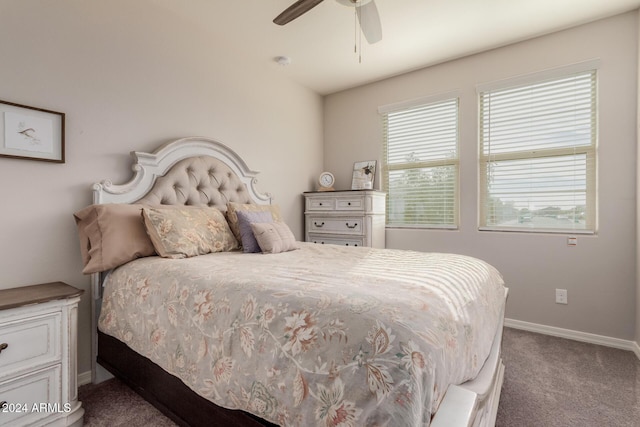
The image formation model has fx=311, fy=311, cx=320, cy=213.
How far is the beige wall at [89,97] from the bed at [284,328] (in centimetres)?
16

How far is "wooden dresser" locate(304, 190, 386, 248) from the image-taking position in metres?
3.09

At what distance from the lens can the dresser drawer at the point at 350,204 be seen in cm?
311

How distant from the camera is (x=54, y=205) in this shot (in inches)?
69.0

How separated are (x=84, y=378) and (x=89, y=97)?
5.52ft

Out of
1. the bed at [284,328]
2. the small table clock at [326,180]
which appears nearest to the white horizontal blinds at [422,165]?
the small table clock at [326,180]

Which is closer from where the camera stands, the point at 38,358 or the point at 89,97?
the point at 38,358

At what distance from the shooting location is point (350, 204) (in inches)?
125

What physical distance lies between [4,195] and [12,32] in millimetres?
847

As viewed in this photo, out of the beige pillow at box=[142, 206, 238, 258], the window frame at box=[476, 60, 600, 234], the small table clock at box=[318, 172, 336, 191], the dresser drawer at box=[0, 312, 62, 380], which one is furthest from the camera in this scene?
the small table clock at box=[318, 172, 336, 191]

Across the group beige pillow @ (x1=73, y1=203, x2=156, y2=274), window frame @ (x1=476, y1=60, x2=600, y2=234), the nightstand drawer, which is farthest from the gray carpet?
the nightstand drawer

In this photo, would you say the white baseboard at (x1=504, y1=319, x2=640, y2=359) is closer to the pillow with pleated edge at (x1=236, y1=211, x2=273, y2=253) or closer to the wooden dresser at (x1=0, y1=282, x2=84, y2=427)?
the pillow with pleated edge at (x1=236, y1=211, x2=273, y2=253)

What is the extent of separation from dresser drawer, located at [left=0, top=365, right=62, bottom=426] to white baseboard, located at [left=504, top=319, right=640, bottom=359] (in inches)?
125

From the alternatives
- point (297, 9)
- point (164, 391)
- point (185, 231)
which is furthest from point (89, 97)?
point (164, 391)

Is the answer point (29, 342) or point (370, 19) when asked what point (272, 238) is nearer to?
point (29, 342)
